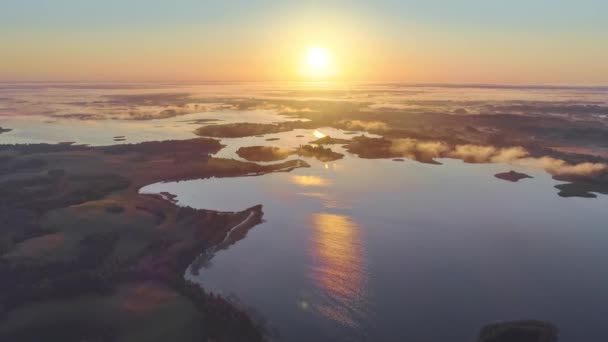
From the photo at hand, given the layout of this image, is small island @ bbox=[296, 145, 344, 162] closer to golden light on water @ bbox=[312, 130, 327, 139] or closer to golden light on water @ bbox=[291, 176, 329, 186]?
golden light on water @ bbox=[291, 176, 329, 186]

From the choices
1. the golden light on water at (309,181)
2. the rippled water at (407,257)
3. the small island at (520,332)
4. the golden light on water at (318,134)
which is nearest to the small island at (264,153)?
the golden light on water at (309,181)

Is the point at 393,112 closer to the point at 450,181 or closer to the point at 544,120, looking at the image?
the point at 544,120

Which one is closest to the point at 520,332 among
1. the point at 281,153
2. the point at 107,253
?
the point at 107,253

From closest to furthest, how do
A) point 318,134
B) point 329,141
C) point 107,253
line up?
A: point 107,253 → point 329,141 → point 318,134

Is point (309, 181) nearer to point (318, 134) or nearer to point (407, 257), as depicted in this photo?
point (407, 257)

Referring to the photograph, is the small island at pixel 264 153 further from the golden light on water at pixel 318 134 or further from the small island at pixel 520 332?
the small island at pixel 520 332

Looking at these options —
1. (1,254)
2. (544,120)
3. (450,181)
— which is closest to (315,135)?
(450,181)

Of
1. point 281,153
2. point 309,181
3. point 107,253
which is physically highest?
point 107,253
